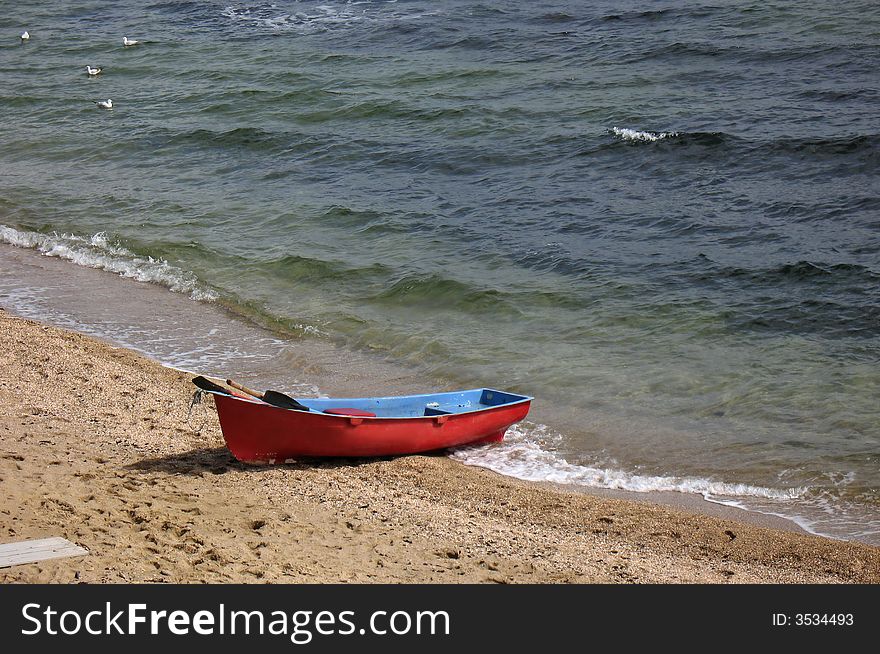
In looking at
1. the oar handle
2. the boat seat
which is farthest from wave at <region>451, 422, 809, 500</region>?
the oar handle

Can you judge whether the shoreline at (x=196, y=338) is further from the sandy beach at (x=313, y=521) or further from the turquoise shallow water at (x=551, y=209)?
the sandy beach at (x=313, y=521)

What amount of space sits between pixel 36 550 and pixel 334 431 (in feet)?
10.8

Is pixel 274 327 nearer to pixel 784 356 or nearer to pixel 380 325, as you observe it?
pixel 380 325

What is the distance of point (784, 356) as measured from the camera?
12.8 metres

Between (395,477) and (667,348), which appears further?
(667,348)

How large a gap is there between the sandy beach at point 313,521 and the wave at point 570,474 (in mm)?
307

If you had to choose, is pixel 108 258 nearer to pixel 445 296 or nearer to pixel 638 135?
pixel 445 296

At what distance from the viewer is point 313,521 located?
27.8ft

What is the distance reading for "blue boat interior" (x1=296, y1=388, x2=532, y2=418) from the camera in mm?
10578

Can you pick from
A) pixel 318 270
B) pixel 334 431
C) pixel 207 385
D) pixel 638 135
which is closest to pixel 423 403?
pixel 334 431

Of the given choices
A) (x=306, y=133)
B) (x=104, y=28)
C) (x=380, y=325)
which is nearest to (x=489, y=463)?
(x=380, y=325)

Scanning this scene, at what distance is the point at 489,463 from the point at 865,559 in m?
3.75

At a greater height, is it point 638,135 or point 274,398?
point 638,135

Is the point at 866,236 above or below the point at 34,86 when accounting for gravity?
below
